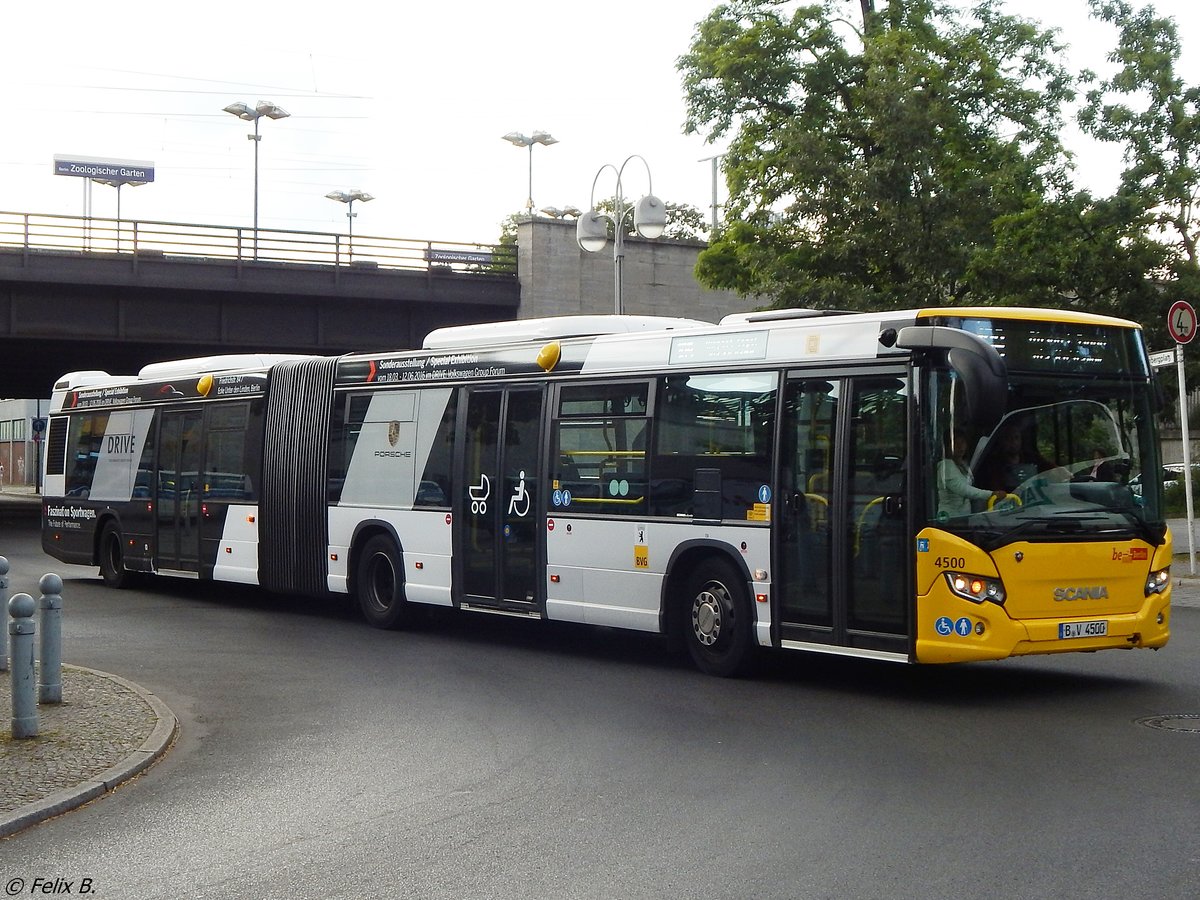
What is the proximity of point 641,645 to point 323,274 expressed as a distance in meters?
23.6

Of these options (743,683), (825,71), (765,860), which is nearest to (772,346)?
(743,683)

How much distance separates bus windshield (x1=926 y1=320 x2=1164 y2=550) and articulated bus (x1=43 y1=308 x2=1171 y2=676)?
2cm

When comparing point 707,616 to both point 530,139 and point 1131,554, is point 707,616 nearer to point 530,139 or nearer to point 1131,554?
point 1131,554

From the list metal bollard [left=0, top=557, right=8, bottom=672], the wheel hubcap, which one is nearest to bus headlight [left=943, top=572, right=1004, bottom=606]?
the wheel hubcap

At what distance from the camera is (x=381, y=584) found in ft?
51.1

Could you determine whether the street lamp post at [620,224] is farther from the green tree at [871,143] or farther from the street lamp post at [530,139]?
the street lamp post at [530,139]

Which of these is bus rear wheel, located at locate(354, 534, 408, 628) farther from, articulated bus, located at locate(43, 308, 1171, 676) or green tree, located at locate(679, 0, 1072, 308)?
green tree, located at locate(679, 0, 1072, 308)

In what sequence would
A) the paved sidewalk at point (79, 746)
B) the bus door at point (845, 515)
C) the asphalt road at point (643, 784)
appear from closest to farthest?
1. the asphalt road at point (643, 784)
2. the paved sidewalk at point (79, 746)
3. the bus door at point (845, 515)

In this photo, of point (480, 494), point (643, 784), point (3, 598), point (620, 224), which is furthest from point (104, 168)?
point (643, 784)

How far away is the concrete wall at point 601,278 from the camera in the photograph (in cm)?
3888

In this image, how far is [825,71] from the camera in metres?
28.5

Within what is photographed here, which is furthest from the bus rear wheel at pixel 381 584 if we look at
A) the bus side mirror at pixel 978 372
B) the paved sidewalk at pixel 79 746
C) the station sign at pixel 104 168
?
the station sign at pixel 104 168

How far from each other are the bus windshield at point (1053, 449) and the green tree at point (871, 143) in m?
12.6

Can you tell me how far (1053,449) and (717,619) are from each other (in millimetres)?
2911
